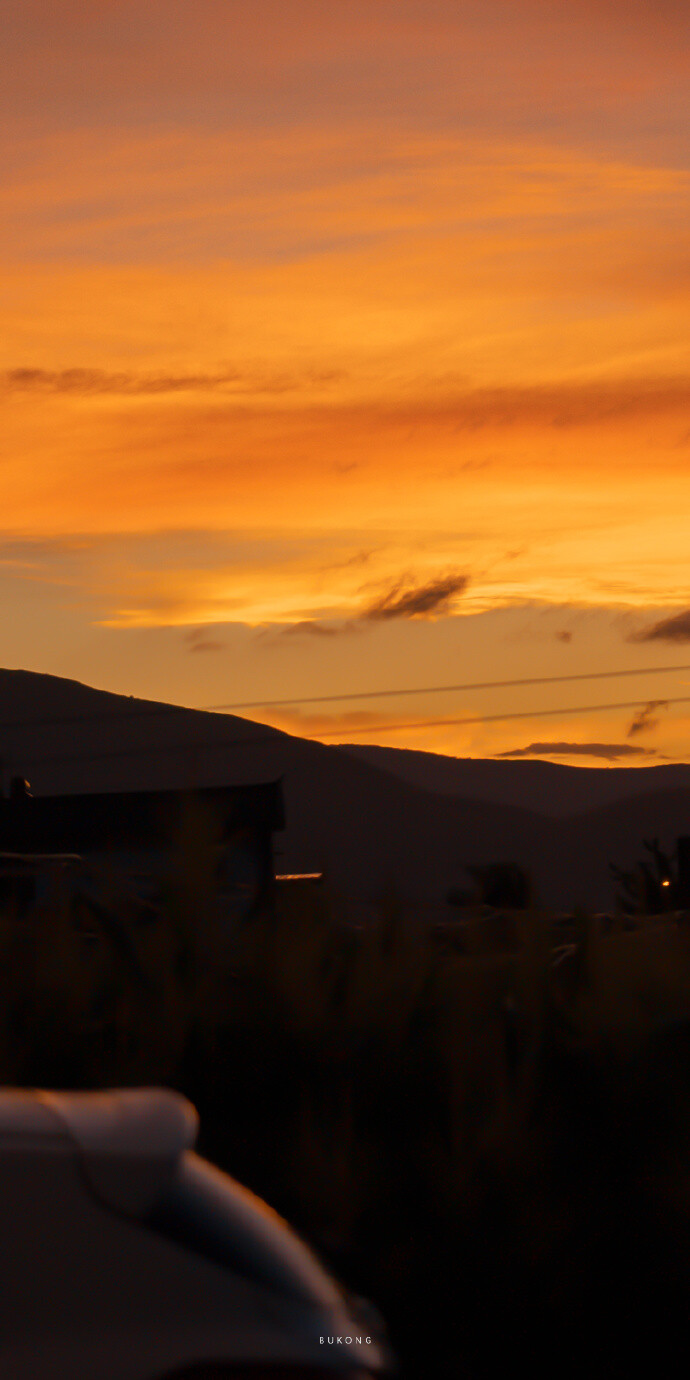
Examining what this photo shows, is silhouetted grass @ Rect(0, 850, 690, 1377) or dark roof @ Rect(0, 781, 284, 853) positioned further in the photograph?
dark roof @ Rect(0, 781, 284, 853)

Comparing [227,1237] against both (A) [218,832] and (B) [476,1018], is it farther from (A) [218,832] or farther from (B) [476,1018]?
(A) [218,832]

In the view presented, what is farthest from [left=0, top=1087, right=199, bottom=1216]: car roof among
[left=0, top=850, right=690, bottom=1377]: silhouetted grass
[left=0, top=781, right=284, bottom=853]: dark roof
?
[left=0, top=781, right=284, bottom=853]: dark roof

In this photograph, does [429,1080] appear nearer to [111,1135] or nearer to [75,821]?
[111,1135]

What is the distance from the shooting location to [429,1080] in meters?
6.02

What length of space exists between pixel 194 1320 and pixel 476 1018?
3858 mm

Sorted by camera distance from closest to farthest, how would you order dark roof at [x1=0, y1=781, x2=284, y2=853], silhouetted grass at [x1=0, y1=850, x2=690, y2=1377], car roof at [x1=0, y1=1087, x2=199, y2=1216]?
1. car roof at [x1=0, y1=1087, x2=199, y2=1216]
2. silhouetted grass at [x1=0, y1=850, x2=690, y2=1377]
3. dark roof at [x1=0, y1=781, x2=284, y2=853]

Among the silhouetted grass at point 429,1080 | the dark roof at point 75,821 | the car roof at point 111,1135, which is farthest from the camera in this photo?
the dark roof at point 75,821

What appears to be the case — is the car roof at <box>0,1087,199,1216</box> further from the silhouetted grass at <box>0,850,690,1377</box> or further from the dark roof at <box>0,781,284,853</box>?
the dark roof at <box>0,781,284,853</box>

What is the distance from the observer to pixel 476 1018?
621cm

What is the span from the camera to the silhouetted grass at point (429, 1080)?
5516 millimetres

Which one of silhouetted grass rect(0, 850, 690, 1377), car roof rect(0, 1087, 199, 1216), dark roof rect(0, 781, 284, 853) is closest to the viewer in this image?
car roof rect(0, 1087, 199, 1216)

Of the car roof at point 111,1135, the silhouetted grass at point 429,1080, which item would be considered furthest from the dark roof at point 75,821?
the car roof at point 111,1135

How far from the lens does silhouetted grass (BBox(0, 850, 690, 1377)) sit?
552cm

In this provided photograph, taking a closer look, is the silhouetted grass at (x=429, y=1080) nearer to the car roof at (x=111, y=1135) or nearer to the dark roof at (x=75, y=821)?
the car roof at (x=111, y=1135)
